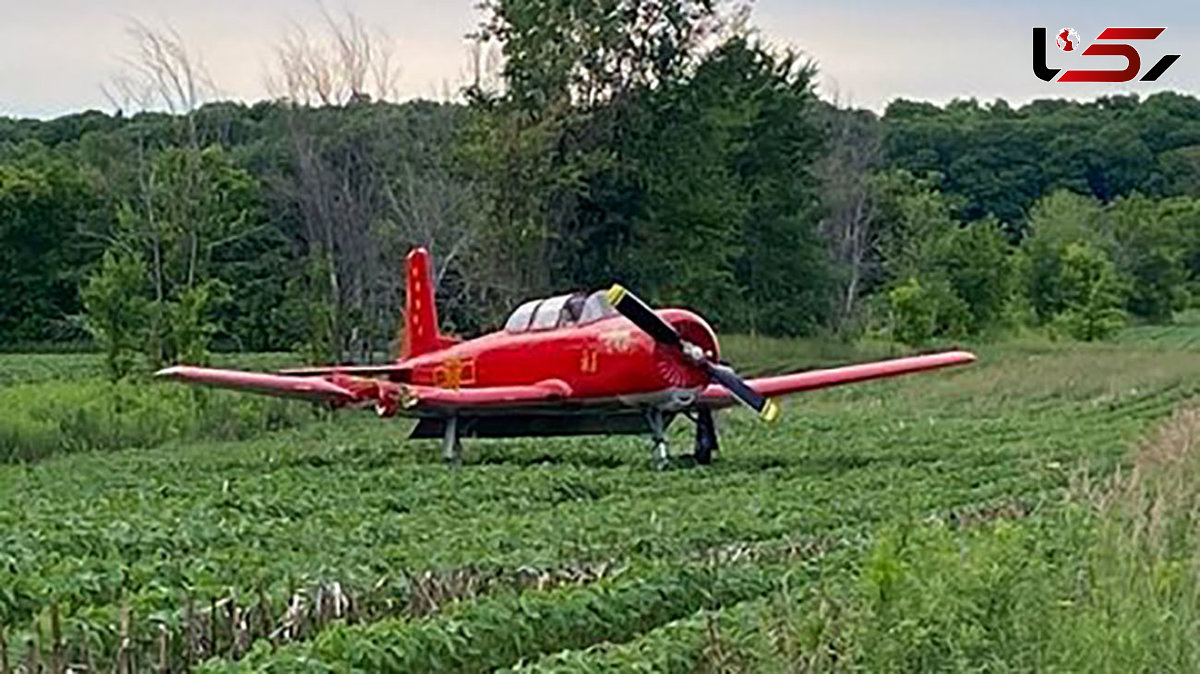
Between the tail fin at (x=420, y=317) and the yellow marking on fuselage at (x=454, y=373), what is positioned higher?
the tail fin at (x=420, y=317)

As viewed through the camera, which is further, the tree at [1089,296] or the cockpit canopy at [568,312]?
the tree at [1089,296]

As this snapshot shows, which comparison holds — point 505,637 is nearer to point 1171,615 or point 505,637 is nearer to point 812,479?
point 1171,615

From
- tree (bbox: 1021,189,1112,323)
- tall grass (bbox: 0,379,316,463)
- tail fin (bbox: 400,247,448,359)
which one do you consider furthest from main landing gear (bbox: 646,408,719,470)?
tree (bbox: 1021,189,1112,323)

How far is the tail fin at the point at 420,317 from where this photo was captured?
28.0 metres

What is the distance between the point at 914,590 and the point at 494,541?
652cm

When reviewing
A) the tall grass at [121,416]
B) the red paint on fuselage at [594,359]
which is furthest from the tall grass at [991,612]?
the tall grass at [121,416]

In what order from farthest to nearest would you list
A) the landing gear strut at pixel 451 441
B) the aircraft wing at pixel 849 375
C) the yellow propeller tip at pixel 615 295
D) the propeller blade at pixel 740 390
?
the aircraft wing at pixel 849 375
the landing gear strut at pixel 451 441
the propeller blade at pixel 740 390
the yellow propeller tip at pixel 615 295

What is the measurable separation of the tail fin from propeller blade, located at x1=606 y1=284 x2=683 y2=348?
15.4 ft

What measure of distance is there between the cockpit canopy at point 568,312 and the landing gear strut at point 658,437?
1426 mm

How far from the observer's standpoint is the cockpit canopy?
25.0 m

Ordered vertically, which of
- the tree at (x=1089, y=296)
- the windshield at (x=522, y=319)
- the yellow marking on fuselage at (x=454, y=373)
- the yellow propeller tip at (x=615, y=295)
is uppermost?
the yellow propeller tip at (x=615, y=295)

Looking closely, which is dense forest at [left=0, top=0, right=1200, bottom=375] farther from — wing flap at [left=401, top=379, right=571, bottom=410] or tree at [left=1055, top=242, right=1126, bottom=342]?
wing flap at [left=401, top=379, right=571, bottom=410]

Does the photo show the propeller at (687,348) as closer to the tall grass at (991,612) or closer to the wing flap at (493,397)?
the wing flap at (493,397)

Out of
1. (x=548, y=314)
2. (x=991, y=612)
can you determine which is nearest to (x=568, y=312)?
(x=548, y=314)
